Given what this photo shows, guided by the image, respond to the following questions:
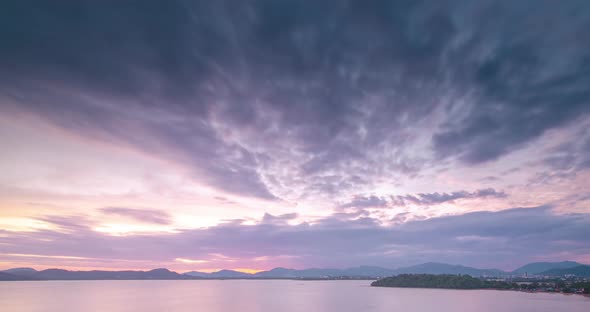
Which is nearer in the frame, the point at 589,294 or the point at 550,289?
the point at 589,294

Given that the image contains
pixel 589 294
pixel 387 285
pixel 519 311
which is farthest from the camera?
pixel 387 285

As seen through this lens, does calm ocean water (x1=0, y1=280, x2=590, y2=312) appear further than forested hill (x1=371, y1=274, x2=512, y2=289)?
No

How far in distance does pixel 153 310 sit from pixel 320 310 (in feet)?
111

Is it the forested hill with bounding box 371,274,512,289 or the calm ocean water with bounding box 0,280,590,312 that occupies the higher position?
the forested hill with bounding box 371,274,512,289

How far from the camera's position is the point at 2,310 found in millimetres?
68562

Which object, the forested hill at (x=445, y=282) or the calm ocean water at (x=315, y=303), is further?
the forested hill at (x=445, y=282)

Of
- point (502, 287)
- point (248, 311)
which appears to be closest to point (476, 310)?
point (248, 311)

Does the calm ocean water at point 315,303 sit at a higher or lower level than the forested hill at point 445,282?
lower

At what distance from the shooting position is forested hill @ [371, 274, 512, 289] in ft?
445

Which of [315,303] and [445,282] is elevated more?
[445,282]

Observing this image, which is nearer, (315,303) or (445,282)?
Answer: (315,303)

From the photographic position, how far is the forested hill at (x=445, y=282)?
136 m

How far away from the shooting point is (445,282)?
461 feet

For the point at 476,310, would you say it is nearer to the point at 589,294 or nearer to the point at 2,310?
the point at 589,294
